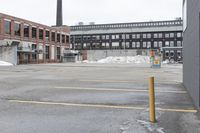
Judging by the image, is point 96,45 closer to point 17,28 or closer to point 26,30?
point 26,30

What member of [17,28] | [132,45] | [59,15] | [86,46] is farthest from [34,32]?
[132,45]

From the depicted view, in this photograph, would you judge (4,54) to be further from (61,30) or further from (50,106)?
(50,106)

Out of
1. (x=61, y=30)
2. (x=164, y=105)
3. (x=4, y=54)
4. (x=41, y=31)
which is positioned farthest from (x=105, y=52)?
(x=164, y=105)

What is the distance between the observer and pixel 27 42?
199 ft

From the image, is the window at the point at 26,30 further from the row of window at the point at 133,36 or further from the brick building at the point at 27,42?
the row of window at the point at 133,36

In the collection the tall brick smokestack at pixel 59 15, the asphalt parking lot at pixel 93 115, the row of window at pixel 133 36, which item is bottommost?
the asphalt parking lot at pixel 93 115

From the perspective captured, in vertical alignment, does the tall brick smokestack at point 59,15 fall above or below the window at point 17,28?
above

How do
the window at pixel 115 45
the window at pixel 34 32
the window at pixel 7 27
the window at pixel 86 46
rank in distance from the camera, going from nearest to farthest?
the window at pixel 7 27 → the window at pixel 34 32 → the window at pixel 115 45 → the window at pixel 86 46

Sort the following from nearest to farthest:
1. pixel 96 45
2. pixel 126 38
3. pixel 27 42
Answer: pixel 27 42 < pixel 126 38 < pixel 96 45

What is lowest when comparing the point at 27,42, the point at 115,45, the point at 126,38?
the point at 27,42

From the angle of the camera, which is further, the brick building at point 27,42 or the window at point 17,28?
the window at point 17,28

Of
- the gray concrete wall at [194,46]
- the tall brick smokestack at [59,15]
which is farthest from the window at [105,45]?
the gray concrete wall at [194,46]

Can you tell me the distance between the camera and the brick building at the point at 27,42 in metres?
52.3

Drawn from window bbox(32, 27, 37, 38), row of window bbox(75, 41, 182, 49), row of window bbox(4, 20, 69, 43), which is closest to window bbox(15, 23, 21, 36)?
row of window bbox(4, 20, 69, 43)
